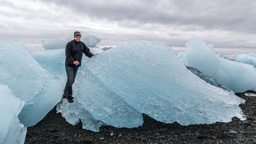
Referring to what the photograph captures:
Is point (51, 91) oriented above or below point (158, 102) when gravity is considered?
below

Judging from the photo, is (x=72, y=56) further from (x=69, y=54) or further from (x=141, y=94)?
(x=141, y=94)

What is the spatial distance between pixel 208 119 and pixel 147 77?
122 centimetres

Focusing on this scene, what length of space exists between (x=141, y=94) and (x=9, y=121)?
1908 mm

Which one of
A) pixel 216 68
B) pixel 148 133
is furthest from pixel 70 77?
pixel 216 68

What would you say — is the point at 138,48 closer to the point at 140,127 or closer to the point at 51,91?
the point at 140,127

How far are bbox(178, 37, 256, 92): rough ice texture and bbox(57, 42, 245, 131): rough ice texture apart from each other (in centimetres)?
283

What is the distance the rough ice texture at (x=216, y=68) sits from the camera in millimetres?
6080

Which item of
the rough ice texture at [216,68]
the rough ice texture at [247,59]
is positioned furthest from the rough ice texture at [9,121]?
the rough ice texture at [247,59]

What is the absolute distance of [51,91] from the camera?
3.70m

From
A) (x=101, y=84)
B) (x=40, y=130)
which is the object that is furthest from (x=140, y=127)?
(x=40, y=130)

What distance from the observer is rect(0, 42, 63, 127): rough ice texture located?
11.1ft

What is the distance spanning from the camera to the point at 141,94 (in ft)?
10.1

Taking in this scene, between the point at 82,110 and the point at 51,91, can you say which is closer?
the point at 82,110

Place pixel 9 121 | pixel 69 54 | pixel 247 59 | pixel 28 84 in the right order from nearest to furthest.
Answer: pixel 9 121 < pixel 28 84 < pixel 69 54 < pixel 247 59
